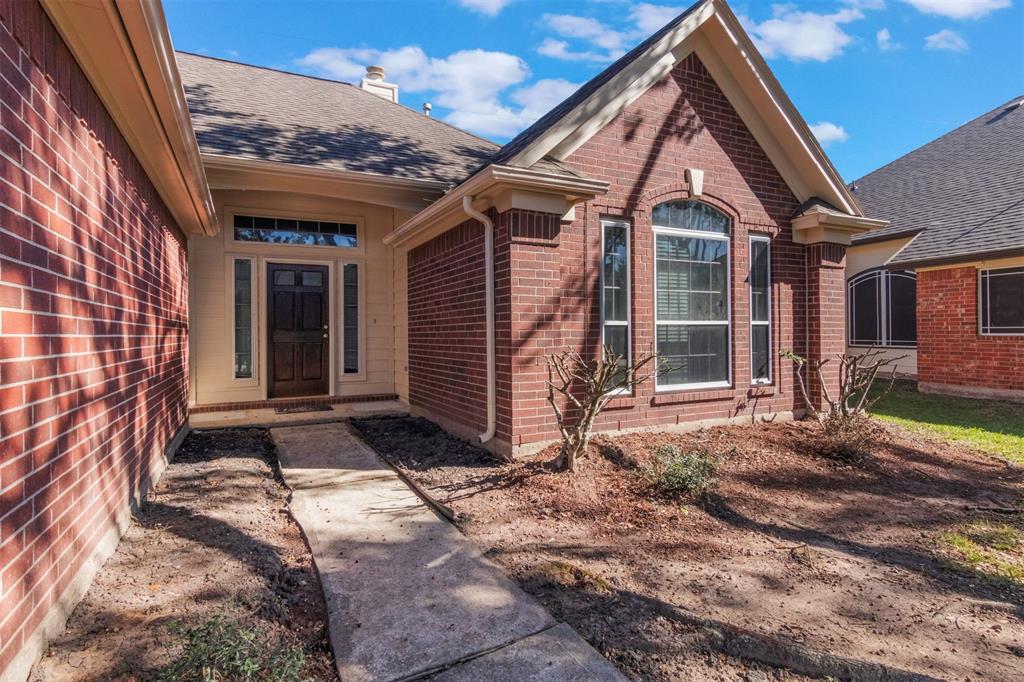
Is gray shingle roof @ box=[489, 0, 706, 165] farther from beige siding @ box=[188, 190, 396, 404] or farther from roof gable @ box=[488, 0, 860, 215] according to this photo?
beige siding @ box=[188, 190, 396, 404]

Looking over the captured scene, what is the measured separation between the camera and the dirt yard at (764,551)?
2.52 meters

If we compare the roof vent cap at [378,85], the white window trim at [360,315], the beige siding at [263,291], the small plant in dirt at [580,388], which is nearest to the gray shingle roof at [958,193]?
the small plant in dirt at [580,388]

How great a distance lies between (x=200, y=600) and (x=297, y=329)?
20.0 ft

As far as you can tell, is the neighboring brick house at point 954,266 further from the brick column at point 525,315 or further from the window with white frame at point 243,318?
the window with white frame at point 243,318

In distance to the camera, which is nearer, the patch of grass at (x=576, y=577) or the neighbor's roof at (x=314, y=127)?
the patch of grass at (x=576, y=577)

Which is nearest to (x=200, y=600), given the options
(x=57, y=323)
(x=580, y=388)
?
(x=57, y=323)

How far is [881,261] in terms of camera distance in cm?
1263

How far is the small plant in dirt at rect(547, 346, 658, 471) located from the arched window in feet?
31.6

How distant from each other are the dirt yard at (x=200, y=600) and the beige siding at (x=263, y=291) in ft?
12.0

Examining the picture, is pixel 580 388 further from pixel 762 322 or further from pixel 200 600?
pixel 200 600

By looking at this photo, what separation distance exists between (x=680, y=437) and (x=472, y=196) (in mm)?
3622

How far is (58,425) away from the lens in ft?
7.85

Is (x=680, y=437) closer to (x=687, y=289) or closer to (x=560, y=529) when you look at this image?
(x=687, y=289)

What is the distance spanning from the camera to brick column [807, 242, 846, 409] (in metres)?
7.26
